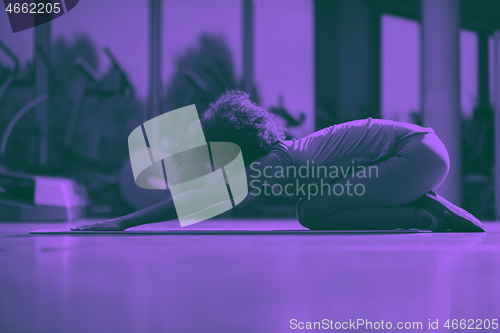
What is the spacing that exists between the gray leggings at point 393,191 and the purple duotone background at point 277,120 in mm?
139

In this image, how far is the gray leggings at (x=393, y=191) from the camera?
139 cm

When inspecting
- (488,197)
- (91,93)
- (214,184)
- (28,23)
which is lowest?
(488,197)

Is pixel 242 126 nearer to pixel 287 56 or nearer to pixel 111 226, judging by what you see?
pixel 111 226

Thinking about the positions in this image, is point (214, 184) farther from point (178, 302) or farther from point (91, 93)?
point (91, 93)

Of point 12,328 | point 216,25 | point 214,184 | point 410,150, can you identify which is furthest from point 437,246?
point 216,25

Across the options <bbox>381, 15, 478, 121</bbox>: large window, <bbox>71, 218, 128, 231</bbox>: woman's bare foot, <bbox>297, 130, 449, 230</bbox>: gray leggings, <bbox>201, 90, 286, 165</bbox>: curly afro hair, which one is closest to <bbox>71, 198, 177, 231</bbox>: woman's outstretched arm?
<bbox>71, 218, 128, 231</bbox>: woman's bare foot

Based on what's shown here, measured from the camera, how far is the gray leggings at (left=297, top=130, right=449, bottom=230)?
139cm

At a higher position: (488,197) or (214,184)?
(214,184)

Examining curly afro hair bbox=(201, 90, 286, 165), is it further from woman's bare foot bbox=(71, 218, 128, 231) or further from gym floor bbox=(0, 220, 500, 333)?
gym floor bbox=(0, 220, 500, 333)

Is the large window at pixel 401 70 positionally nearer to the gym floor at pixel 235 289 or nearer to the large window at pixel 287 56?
the large window at pixel 287 56

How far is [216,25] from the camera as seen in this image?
14.8 feet

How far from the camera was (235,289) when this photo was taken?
1.80 ft

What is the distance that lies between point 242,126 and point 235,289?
0.84 meters

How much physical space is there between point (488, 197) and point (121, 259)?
3.99 meters
